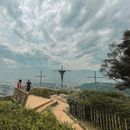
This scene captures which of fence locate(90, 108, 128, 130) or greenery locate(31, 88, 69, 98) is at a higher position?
greenery locate(31, 88, 69, 98)

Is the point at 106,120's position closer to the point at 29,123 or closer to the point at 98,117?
the point at 98,117

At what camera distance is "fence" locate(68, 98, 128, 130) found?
14375mm

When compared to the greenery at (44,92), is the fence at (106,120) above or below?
below

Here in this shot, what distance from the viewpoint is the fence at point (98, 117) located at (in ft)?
47.2

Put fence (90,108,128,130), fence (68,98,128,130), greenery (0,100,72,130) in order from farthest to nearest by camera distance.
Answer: fence (68,98,128,130) → fence (90,108,128,130) → greenery (0,100,72,130)

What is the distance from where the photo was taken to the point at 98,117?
16.6 m

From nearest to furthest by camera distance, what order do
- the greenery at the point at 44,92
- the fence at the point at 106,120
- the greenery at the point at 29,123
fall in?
the greenery at the point at 29,123
the fence at the point at 106,120
the greenery at the point at 44,92

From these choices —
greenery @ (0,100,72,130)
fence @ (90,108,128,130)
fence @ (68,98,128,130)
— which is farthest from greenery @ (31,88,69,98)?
greenery @ (0,100,72,130)

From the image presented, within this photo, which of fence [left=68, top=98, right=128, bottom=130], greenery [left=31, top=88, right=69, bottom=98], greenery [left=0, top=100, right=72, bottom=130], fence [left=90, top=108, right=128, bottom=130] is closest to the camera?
greenery [left=0, top=100, right=72, bottom=130]

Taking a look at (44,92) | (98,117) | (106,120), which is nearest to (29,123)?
(106,120)

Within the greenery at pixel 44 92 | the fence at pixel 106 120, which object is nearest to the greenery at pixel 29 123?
the fence at pixel 106 120

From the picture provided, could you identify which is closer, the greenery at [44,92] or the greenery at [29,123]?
the greenery at [29,123]

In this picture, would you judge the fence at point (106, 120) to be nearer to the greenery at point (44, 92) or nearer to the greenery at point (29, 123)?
the greenery at point (29, 123)

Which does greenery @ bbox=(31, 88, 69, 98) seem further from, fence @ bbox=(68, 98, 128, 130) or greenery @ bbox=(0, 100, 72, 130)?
greenery @ bbox=(0, 100, 72, 130)
